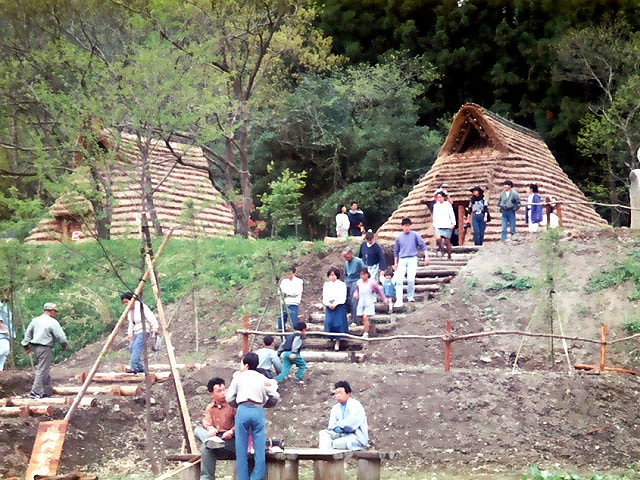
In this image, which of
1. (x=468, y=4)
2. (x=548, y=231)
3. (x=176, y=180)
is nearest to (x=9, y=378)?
(x=548, y=231)

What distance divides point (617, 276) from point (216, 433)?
32.4 ft

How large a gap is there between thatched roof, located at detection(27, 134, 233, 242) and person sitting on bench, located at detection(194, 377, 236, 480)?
539 inches

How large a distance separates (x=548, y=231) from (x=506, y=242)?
2.37 meters

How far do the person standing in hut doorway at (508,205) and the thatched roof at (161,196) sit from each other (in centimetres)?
766

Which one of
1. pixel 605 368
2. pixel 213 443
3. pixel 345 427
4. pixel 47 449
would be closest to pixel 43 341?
pixel 47 449

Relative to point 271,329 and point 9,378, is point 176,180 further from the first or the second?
point 9,378

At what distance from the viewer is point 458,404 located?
39.3 ft

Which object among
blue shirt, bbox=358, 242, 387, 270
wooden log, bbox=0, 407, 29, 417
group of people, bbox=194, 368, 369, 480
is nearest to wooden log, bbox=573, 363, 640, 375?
blue shirt, bbox=358, 242, 387, 270

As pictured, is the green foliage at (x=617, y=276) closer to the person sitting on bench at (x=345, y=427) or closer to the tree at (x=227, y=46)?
the person sitting on bench at (x=345, y=427)

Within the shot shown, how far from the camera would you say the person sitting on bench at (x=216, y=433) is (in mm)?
8609

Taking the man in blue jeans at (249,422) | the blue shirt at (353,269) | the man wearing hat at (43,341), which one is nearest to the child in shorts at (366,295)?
the blue shirt at (353,269)

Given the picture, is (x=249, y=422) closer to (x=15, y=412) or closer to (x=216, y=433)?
(x=216, y=433)

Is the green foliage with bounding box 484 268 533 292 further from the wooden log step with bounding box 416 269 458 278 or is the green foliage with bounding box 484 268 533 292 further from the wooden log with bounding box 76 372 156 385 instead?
the wooden log with bounding box 76 372 156 385

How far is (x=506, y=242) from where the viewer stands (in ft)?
61.1
